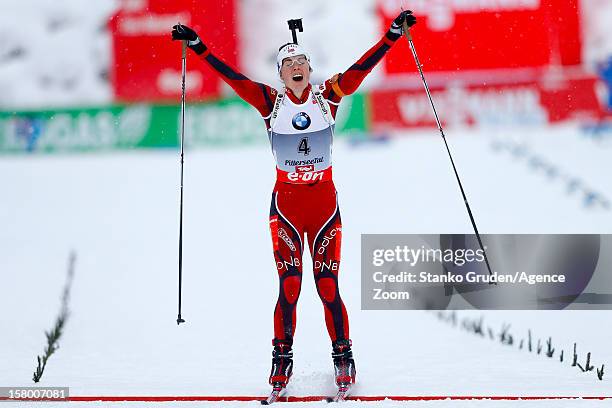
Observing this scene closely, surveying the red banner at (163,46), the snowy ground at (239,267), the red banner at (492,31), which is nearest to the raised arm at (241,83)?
the snowy ground at (239,267)

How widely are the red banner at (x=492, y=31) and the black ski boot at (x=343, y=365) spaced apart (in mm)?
6000

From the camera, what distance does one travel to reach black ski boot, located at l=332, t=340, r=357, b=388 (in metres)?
3.70

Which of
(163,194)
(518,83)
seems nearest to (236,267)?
(163,194)

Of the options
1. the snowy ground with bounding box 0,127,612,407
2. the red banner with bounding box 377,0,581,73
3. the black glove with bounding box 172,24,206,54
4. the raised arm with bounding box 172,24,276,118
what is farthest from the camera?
the red banner with bounding box 377,0,581,73

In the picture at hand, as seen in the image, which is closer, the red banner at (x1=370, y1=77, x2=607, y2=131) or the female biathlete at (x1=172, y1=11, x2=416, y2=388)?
the female biathlete at (x1=172, y1=11, x2=416, y2=388)

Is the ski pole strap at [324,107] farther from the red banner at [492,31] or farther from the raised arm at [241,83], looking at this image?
the red banner at [492,31]

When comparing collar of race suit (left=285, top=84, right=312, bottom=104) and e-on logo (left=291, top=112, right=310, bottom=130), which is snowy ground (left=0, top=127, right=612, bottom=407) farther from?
collar of race suit (left=285, top=84, right=312, bottom=104)

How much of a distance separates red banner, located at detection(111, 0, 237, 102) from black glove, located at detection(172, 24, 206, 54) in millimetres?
5402

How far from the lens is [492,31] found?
948 centimetres

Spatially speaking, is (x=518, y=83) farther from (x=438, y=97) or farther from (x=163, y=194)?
(x=163, y=194)

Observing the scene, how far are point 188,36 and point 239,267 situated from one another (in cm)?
364

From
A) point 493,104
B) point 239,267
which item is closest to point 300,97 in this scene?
point 239,267

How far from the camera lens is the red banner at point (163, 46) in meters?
9.36

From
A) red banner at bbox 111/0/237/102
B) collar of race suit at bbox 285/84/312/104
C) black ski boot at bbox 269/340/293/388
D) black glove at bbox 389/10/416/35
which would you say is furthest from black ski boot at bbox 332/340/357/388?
red banner at bbox 111/0/237/102
